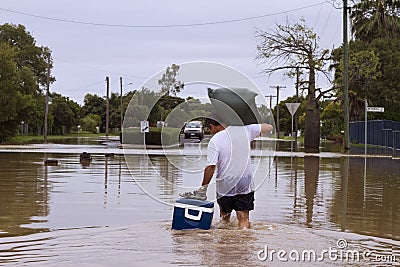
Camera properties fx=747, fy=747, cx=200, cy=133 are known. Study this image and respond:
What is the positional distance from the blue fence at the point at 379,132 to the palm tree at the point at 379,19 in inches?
267

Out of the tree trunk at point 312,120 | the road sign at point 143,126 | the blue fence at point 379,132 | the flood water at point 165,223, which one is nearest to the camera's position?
the flood water at point 165,223

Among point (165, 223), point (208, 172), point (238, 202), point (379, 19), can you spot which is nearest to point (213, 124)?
point (208, 172)

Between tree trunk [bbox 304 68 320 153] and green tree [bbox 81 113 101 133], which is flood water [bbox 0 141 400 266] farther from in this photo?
green tree [bbox 81 113 101 133]

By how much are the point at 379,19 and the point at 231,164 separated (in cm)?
4921

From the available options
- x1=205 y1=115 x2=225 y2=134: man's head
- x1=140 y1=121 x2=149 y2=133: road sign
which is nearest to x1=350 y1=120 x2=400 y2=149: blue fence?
x1=140 y1=121 x2=149 y2=133: road sign

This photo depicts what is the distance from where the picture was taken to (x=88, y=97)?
404ft

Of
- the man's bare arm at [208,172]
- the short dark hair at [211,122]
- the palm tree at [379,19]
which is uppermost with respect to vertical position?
the palm tree at [379,19]


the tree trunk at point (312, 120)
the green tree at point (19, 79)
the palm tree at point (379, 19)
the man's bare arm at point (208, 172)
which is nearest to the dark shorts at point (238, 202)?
the man's bare arm at point (208, 172)

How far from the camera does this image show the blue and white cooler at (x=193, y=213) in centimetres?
920

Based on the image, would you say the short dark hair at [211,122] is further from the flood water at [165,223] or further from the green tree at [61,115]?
the green tree at [61,115]

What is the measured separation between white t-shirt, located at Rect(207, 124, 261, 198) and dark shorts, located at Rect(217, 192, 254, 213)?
6 cm

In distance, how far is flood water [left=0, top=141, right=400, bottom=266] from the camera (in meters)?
8.11

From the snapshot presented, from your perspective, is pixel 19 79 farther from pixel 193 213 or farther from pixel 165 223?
pixel 193 213

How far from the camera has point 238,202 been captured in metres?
9.27
